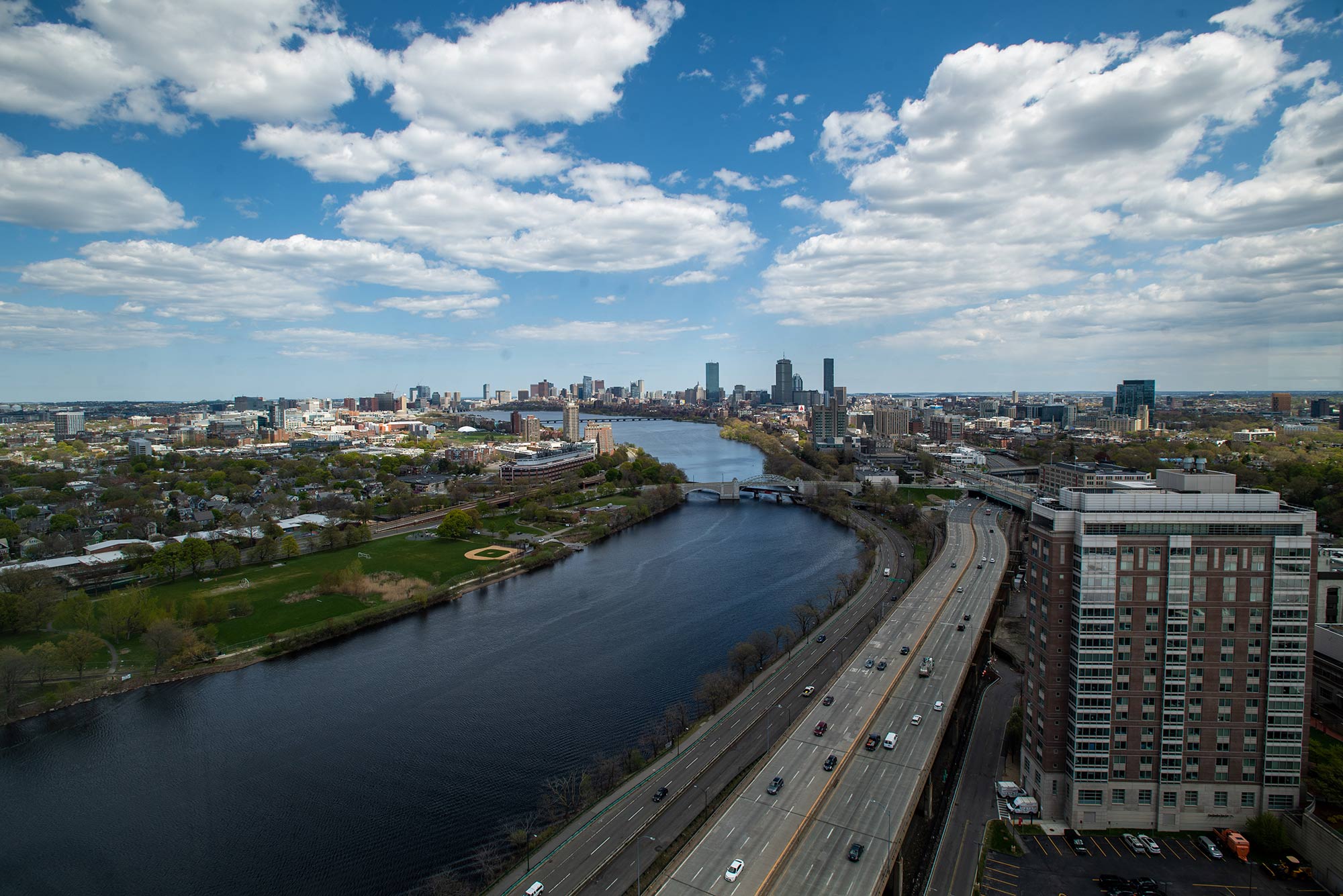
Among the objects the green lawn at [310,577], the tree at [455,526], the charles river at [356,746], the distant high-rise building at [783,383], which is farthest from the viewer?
the distant high-rise building at [783,383]

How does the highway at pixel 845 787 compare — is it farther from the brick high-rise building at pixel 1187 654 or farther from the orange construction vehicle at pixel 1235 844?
the orange construction vehicle at pixel 1235 844

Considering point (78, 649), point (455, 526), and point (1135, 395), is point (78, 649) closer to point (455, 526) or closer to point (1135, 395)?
point (455, 526)

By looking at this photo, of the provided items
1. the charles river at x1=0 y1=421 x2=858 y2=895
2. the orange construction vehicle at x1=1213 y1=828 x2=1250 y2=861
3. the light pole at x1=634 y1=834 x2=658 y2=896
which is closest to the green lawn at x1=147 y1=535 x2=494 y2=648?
the charles river at x1=0 y1=421 x2=858 y2=895

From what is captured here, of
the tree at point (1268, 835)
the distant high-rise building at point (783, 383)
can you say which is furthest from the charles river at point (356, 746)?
the distant high-rise building at point (783, 383)

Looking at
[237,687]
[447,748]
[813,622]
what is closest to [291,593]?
[237,687]

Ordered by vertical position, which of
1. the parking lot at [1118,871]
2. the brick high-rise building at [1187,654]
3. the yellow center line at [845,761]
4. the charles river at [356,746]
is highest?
the brick high-rise building at [1187,654]

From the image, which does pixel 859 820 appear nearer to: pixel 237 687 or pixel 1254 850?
pixel 1254 850

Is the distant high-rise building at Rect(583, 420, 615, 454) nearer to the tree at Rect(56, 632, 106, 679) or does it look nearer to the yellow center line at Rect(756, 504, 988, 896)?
the yellow center line at Rect(756, 504, 988, 896)
